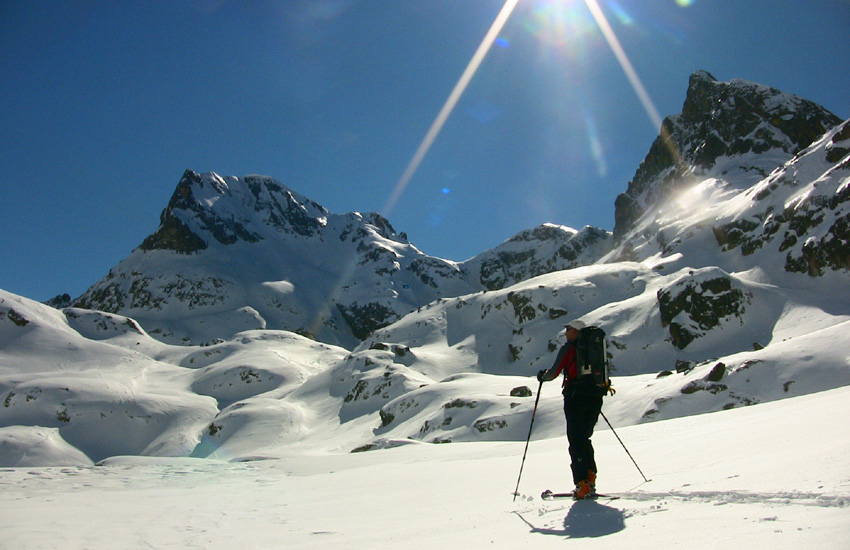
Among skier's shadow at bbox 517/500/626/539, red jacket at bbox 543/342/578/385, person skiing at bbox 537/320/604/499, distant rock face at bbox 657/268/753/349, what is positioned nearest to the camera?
skier's shadow at bbox 517/500/626/539

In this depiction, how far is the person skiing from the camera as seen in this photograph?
6.91 metres

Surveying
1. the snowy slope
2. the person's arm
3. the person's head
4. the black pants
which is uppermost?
the snowy slope

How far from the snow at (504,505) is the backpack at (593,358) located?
137 cm

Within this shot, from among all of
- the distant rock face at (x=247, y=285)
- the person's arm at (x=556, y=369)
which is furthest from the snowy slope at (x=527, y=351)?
the distant rock face at (x=247, y=285)

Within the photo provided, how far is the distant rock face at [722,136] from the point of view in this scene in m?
101

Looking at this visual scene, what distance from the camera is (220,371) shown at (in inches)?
3243

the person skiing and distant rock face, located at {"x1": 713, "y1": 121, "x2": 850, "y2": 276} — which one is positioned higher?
distant rock face, located at {"x1": 713, "y1": 121, "x2": 850, "y2": 276}

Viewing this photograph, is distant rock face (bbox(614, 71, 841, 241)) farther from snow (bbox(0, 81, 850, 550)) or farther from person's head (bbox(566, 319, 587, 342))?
person's head (bbox(566, 319, 587, 342))

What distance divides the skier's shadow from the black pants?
130cm

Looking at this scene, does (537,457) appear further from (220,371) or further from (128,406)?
(220,371)

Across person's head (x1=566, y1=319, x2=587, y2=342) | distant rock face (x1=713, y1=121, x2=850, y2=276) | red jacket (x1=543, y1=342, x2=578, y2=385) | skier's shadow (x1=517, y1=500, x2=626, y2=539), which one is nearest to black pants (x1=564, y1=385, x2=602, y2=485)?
red jacket (x1=543, y1=342, x2=578, y2=385)

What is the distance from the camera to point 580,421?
24.2 ft

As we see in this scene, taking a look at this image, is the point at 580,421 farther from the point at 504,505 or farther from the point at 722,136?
the point at 722,136

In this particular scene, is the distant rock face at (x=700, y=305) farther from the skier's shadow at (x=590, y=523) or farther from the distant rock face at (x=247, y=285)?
the distant rock face at (x=247, y=285)
